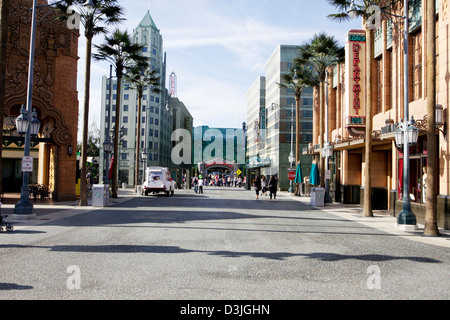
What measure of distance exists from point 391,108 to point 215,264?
18.0 meters

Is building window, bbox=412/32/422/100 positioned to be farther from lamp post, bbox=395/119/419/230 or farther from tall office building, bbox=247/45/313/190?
tall office building, bbox=247/45/313/190

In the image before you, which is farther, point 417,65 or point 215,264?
point 417,65

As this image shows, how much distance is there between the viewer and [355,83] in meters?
23.1

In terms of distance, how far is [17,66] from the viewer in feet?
81.7

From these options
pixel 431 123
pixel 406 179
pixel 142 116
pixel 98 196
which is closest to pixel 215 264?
pixel 431 123

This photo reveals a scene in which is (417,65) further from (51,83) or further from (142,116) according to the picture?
(142,116)

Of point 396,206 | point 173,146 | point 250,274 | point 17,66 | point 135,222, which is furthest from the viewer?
point 173,146

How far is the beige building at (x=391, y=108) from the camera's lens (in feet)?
52.0

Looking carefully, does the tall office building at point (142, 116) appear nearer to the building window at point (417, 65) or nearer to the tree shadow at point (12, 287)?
the building window at point (417, 65)

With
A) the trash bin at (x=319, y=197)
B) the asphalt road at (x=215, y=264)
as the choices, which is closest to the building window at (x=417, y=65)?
the asphalt road at (x=215, y=264)
